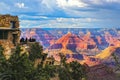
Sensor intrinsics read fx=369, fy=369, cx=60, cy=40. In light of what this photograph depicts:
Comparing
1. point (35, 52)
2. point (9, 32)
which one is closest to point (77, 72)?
point (35, 52)

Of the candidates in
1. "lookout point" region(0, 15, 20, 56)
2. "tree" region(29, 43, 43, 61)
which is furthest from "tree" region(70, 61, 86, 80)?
"lookout point" region(0, 15, 20, 56)

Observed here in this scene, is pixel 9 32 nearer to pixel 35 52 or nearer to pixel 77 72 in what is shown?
pixel 35 52

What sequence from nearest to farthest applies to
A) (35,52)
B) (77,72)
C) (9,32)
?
(77,72) < (35,52) < (9,32)

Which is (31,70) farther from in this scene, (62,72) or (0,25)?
(0,25)

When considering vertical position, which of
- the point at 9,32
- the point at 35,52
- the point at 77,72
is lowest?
the point at 77,72

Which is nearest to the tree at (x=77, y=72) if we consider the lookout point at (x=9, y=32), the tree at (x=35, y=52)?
the tree at (x=35, y=52)

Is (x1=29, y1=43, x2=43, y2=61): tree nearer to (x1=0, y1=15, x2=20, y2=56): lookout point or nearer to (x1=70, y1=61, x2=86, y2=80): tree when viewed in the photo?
(x1=0, y1=15, x2=20, y2=56): lookout point

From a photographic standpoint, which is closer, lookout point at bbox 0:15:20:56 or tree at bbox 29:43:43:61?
tree at bbox 29:43:43:61

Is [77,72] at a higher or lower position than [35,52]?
lower

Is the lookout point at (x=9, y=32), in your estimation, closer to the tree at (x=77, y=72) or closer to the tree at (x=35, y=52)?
the tree at (x=35, y=52)

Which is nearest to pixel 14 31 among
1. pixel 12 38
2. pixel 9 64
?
pixel 12 38

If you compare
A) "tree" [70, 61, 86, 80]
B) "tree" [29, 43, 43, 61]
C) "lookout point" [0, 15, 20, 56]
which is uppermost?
"lookout point" [0, 15, 20, 56]

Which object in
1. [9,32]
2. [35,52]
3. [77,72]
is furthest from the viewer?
[9,32]

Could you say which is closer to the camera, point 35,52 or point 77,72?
point 77,72
